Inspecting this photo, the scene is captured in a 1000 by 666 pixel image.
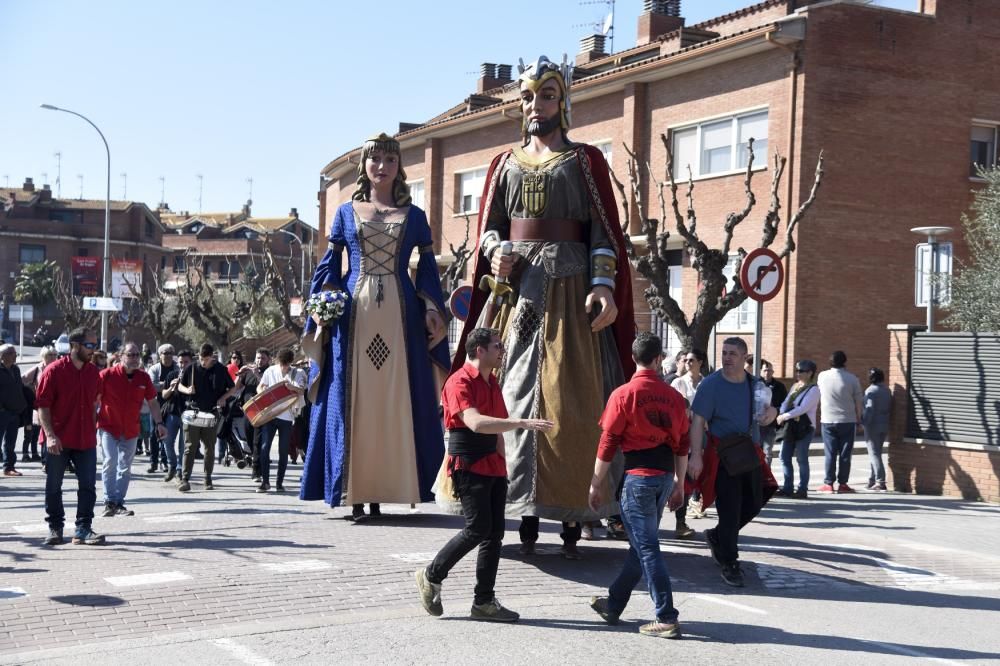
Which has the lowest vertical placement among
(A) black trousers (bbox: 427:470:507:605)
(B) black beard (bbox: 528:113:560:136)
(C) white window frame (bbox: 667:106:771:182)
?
(A) black trousers (bbox: 427:470:507:605)

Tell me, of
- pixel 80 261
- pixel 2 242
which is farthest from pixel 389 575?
pixel 2 242

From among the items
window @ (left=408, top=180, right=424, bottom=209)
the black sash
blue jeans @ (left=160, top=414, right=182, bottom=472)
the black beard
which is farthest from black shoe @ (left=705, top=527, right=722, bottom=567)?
window @ (left=408, top=180, right=424, bottom=209)

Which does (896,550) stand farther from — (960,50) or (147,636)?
(960,50)

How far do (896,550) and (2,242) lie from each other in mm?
90761

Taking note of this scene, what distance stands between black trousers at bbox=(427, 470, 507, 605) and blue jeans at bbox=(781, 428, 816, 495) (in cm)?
901

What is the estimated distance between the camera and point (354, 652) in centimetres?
602

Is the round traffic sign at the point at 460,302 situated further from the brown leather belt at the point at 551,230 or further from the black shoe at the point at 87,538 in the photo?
the black shoe at the point at 87,538

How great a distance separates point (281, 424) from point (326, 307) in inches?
210

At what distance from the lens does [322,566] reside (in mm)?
8172

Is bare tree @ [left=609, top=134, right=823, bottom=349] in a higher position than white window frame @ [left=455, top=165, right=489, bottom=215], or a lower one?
lower

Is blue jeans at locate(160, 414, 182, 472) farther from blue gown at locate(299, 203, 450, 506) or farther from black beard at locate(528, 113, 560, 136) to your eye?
black beard at locate(528, 113, 560, 136)

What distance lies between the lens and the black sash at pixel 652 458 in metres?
6.73

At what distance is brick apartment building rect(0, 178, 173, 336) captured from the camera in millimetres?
91125

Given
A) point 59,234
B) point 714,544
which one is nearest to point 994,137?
point 714,544
